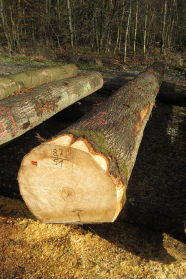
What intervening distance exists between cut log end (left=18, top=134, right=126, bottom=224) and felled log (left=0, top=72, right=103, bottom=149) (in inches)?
41.1

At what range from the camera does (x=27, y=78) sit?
4.54 m

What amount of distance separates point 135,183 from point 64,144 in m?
1.47

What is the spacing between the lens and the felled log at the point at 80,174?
173 cm

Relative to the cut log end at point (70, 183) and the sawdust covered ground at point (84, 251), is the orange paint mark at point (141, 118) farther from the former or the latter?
the sawdust covered ground at point (84, 251)

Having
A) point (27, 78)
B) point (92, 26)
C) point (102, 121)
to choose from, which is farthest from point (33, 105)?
point (92, 26)

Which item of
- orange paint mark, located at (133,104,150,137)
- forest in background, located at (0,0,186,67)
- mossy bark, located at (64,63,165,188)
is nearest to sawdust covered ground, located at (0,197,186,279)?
mossy bark, located at (64,63,165,188)

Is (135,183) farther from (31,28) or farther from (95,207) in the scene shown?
(31,28)

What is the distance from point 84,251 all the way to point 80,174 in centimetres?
98

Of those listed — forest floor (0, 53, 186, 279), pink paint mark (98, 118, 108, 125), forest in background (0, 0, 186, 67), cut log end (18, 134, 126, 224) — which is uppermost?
forest in background (0, 0, 186, 67)

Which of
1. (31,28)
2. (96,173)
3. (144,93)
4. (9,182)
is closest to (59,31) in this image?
(31,28)

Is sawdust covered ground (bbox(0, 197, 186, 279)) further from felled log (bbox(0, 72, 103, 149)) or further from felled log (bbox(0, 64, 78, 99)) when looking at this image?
felled log (bbox(0, 64, 78, 99))

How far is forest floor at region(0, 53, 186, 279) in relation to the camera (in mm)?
2039

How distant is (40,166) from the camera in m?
1.83

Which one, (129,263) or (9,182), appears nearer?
(129,263)
